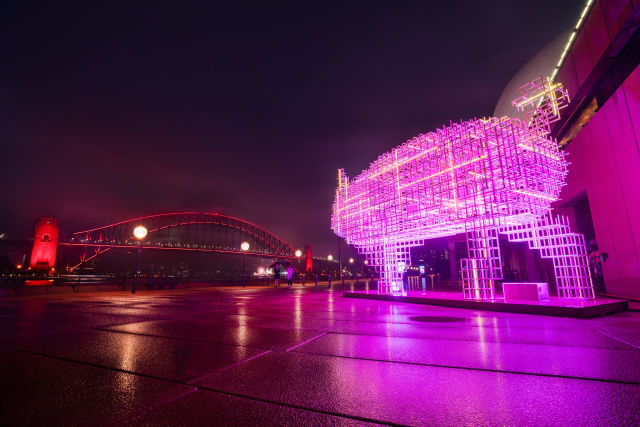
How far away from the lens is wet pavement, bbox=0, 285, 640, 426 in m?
2.60

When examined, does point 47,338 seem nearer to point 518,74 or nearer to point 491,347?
point 491,347

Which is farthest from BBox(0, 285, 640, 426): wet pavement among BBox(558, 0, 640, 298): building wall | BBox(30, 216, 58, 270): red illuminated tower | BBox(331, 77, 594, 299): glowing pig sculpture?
BBox(30, 216, 58, 270): red illuminated tower

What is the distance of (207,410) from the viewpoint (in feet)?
8.77

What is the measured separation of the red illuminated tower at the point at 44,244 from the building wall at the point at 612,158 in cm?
5122

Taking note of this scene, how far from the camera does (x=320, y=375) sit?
3.67 m

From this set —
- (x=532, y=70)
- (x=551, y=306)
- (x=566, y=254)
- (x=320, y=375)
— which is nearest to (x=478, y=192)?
(x=551, y=306)

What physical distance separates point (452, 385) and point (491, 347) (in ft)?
7.35

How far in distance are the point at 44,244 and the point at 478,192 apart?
45926 mm

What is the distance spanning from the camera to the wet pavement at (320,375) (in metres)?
2.60

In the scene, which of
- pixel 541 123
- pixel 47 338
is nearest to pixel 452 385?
pixel 47 338

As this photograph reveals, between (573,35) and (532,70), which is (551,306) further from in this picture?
(532,70)

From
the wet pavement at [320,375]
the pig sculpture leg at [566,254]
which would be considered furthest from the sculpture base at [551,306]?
the wet pavement at [320,375]

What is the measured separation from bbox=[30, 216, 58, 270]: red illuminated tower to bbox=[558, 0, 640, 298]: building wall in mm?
51218

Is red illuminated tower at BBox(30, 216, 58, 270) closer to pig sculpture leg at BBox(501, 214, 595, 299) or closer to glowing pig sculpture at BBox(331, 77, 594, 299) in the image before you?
glowing pig sculpture at BBox(331, 77, 594, 299)
